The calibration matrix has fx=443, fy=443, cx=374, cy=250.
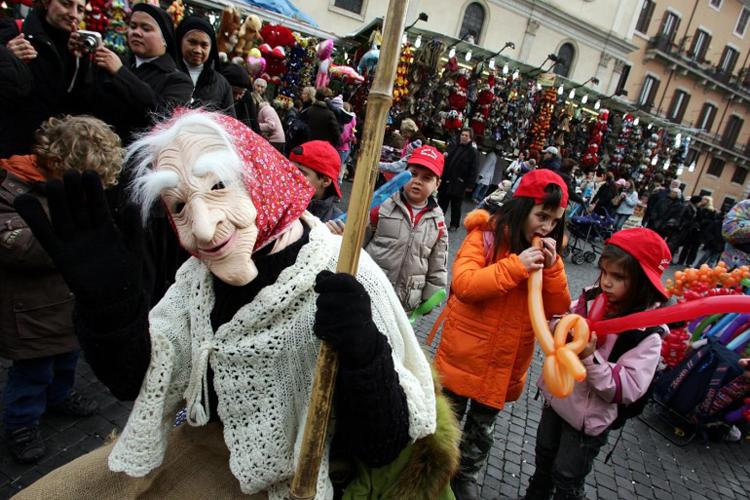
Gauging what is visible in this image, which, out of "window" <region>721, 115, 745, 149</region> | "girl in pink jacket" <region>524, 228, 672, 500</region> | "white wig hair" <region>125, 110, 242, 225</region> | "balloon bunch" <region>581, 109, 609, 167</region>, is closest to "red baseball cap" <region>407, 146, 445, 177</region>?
"girl in pink jacket" <region>524, 228, 672, 500</region>

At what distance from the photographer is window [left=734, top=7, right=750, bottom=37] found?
97.0ft

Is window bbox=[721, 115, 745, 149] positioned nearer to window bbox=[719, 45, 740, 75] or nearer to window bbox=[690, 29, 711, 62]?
window bbox=[719, 45, 740, 75]

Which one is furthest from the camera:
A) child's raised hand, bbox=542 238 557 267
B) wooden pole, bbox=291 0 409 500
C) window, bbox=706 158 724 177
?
window, bbox=706 158 724 177

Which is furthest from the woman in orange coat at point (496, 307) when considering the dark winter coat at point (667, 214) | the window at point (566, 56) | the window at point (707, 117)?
the window at point (707, 117)

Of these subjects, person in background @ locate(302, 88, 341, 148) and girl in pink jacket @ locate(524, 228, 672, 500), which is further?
person in background @ locate(302, 88, 341, 148)

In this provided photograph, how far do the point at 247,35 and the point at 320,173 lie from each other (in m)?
5.11

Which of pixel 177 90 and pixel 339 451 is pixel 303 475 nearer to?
pixel 339 451

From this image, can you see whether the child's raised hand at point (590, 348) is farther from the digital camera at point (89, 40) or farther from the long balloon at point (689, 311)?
the digital camera at point (89, 40)

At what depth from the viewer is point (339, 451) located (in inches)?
52.1

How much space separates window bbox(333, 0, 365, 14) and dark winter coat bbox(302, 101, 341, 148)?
1432cm

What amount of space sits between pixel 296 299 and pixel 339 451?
491 mm

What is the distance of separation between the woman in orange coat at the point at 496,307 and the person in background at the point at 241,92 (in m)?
2.70

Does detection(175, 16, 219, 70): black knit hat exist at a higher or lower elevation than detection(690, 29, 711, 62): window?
lower

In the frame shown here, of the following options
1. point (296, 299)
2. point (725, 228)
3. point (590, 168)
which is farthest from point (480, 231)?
point (590, 168)
